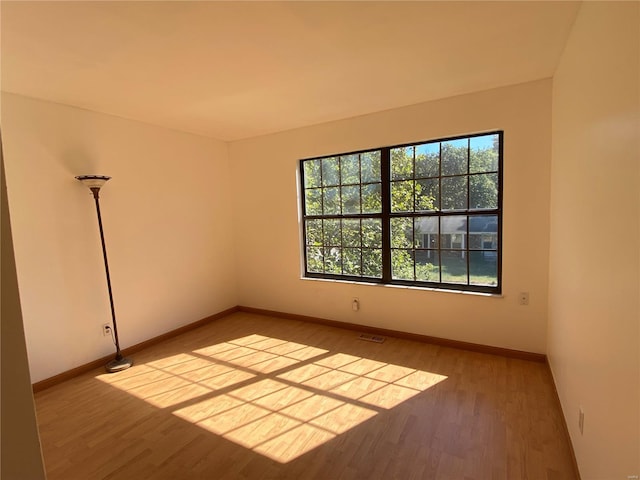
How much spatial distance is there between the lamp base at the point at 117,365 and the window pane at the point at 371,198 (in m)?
2.96

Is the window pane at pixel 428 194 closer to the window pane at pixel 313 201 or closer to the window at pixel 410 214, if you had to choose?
the window at pixel 410 214

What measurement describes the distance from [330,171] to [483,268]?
80.4 inches

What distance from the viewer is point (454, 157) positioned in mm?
3125

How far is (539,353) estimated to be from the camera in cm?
283

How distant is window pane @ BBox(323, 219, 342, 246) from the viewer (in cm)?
393

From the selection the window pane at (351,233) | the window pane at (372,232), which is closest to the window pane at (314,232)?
the window pane at (351,233)

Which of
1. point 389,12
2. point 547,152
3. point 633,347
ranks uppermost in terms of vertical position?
point 389,12

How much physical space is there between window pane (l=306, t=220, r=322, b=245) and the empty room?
0.9 inches

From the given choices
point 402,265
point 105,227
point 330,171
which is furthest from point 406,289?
point 105,227

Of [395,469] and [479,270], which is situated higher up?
[479,270]

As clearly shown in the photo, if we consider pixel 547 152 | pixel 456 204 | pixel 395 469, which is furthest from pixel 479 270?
pixel 395 469

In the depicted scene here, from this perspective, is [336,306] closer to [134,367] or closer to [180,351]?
[180,351]

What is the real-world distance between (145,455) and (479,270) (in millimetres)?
3104

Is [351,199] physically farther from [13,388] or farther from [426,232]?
[13,388]
